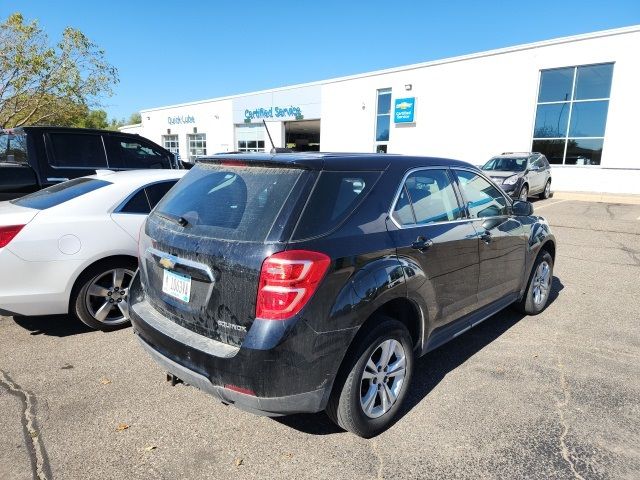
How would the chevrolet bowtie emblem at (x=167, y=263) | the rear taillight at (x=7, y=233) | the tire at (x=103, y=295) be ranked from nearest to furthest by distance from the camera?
the chevrolet bowtie emblem at (x=167, y=263) → the rear taillight at (x=7, y=233) → the tire at (x=103, y=295)

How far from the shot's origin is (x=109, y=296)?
415 cm

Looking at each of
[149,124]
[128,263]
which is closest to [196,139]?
[149,124]

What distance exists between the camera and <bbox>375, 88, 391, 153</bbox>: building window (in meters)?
25.9

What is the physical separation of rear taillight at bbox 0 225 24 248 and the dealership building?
21.4 m

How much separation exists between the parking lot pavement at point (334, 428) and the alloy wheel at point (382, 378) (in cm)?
21

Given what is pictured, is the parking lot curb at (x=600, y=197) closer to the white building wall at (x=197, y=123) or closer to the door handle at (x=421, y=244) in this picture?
the door handle at (x=421, y=244)

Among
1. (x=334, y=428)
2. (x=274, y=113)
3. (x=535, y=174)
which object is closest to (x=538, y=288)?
(x=334, y=428)

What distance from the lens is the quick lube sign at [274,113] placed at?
31.1m

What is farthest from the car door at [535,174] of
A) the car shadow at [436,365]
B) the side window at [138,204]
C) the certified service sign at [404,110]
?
the side window at [138,204]

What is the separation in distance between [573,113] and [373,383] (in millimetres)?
21043

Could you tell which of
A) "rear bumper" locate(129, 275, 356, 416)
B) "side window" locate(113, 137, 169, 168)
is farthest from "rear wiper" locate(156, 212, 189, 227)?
"side window" locate(113, 137, 169, 168)

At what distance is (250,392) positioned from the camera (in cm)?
224

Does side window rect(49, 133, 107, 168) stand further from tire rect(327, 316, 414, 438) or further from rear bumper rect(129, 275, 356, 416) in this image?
tire rect(327, 316, 414, 438)

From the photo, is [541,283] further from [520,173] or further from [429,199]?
[520,173]
